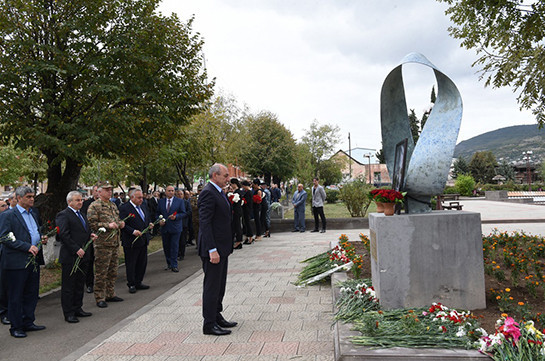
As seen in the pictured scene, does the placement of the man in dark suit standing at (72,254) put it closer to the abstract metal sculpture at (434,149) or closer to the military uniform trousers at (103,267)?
the military uniform trousers at (103,267)

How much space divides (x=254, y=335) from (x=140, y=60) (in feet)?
26.5

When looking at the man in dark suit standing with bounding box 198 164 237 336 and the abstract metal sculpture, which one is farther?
the abstract metal sculpture

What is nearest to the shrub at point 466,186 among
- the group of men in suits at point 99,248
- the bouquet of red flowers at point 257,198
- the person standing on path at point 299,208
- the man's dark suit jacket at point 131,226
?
the person standing on path at point 299,208

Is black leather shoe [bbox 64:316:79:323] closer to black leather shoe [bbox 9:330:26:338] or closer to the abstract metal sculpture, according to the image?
black leather shoe [bbox 9:330:26:338]

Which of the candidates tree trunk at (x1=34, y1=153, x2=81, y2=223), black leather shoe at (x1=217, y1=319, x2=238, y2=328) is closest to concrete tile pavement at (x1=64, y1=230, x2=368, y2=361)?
black leather shoe at (x1=217, y1=319, x2=238, y2=328)

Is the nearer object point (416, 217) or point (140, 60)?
point (416, 217)

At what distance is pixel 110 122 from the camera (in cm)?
1006

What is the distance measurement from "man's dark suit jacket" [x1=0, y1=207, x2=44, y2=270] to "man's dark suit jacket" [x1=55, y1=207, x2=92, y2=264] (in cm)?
52

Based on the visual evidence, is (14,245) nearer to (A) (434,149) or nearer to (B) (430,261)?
(B) (430,261)

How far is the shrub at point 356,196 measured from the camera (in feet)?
62.6

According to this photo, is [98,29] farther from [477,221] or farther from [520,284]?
[520,284]

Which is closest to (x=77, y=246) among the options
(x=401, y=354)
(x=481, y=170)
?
(x=401, y=354)

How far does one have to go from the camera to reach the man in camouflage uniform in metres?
7.05

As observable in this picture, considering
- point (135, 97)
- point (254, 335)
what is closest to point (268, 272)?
point (254, 335)
